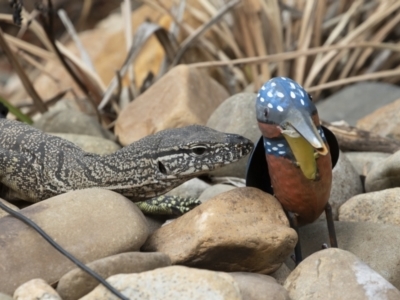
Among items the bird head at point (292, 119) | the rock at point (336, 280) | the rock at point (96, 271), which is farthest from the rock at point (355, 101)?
the rock at point (96, 271)

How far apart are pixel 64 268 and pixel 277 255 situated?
0.64m

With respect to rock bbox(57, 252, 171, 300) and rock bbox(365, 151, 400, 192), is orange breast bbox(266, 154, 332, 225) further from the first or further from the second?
rock bbox(365, 151, 400, 192)

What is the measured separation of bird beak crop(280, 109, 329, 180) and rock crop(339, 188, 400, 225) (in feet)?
1.92

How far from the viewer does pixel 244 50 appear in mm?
5332

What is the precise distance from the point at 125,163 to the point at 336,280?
3.10ft

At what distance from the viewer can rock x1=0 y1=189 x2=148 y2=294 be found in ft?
7.20

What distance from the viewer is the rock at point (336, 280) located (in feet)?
6.97

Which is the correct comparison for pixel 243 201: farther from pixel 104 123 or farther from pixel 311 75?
pixel 311 75

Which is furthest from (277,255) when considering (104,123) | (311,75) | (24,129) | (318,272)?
(311,75)

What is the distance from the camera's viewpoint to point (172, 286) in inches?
77.8

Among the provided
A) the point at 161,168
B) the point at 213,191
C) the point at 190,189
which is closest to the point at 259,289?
the point at 161,168

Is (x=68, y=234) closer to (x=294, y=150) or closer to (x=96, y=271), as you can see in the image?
(x=96, y=271)

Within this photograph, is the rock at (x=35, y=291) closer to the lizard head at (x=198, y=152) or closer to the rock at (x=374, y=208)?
the lizard head at (x=198, y=152)

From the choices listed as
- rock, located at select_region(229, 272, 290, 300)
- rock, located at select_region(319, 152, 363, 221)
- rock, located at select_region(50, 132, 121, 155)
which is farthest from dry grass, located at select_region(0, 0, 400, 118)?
rock, located at select_region(229, 272, 290, 300)
